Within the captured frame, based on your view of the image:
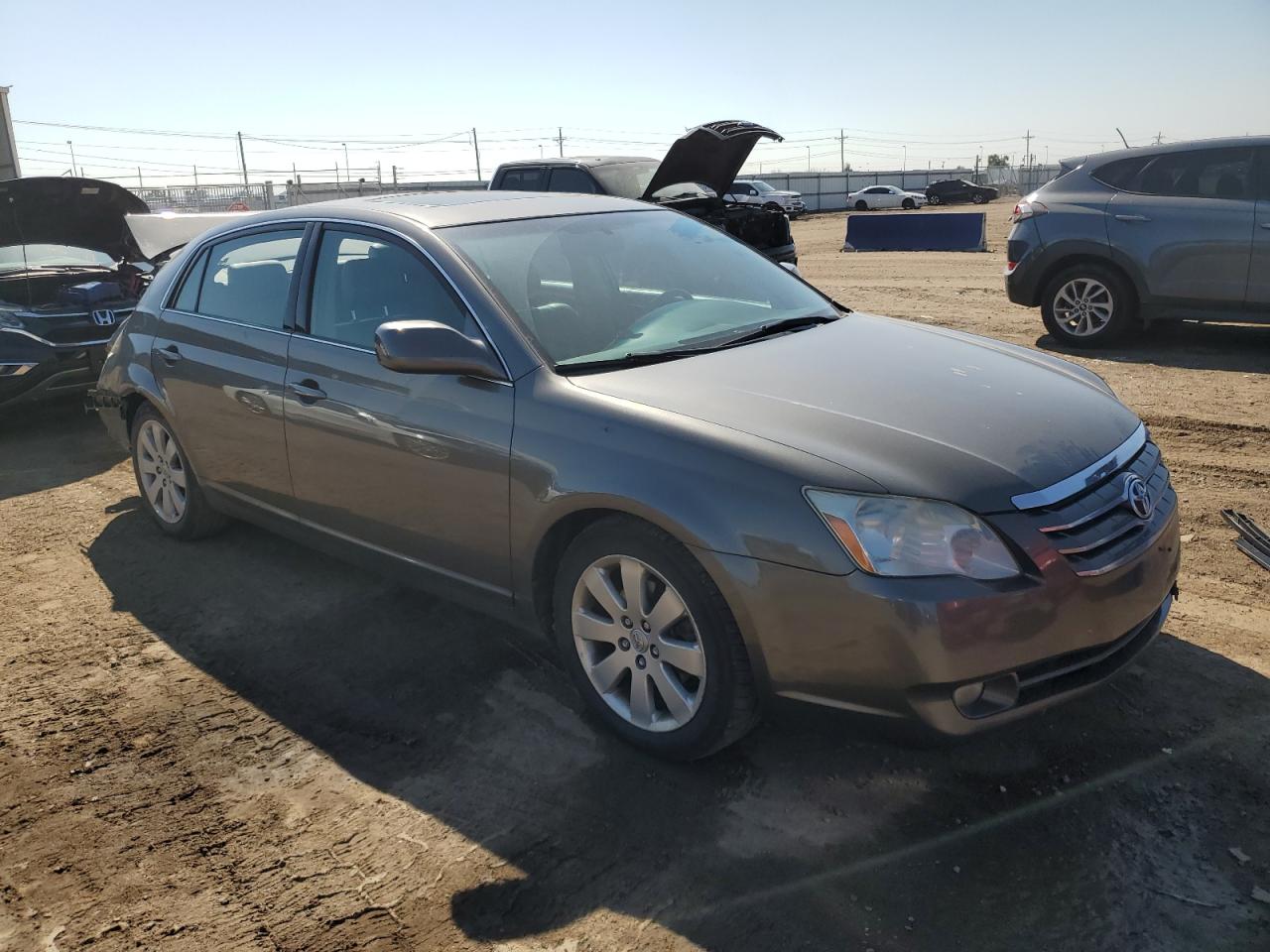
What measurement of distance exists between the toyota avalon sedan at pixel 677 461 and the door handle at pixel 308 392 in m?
0.02

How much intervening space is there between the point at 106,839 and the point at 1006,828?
2499mm

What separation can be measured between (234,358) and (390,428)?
4.03ft

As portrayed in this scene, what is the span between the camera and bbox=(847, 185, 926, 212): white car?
147 feet

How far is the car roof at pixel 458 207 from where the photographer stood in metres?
3.99

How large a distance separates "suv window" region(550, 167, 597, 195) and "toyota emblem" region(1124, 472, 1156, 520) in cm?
914

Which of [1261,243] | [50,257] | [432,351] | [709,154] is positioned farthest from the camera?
[709,154]

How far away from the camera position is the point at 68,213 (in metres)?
8.10

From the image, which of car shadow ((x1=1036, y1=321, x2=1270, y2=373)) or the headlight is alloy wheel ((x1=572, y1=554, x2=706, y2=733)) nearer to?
the headlight

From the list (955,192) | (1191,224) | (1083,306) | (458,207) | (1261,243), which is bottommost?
(1083,306)

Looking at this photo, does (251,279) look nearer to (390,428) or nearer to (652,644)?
(390,428)

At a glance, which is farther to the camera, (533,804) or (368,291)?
(368,291)

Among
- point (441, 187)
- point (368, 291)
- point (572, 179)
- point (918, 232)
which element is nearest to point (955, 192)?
point (441, 187)

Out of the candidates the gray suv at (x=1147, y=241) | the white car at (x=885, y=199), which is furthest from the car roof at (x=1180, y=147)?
the white car at (x=885, y=199)

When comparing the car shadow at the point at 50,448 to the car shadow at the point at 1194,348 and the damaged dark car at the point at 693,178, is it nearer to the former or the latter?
the damaged dark car at the point at 693,178
